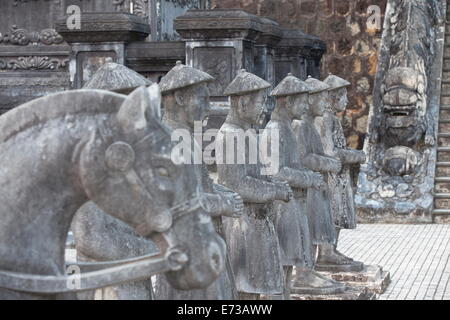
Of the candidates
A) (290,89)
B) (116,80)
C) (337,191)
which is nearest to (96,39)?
(337,191)

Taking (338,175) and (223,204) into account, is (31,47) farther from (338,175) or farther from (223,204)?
(223,204)

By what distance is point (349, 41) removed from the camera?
72.9 ft

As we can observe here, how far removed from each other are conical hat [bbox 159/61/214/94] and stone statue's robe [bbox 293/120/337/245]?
11.1ft

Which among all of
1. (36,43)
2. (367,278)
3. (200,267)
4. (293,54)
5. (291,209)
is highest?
(36,43)

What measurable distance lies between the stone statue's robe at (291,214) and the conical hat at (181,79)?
6.90ft

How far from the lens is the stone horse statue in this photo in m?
3.78

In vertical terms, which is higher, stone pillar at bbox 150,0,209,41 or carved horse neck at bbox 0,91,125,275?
stone pillar at bbox 150,0,209,41

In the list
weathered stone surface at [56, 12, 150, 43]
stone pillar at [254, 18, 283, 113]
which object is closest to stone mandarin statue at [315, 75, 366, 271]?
weathered stone surface at [56, 12, 150, 43]

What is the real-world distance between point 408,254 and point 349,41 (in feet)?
33.0

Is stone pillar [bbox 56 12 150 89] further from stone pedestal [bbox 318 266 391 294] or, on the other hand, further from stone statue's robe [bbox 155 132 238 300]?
stone statue's robe [bbox 155 132 238 300]

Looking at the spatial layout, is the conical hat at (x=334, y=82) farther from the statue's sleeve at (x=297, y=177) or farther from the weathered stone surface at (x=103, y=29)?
the weathered stone surface at (x=103, y=29)

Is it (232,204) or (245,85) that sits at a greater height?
(245,85)
